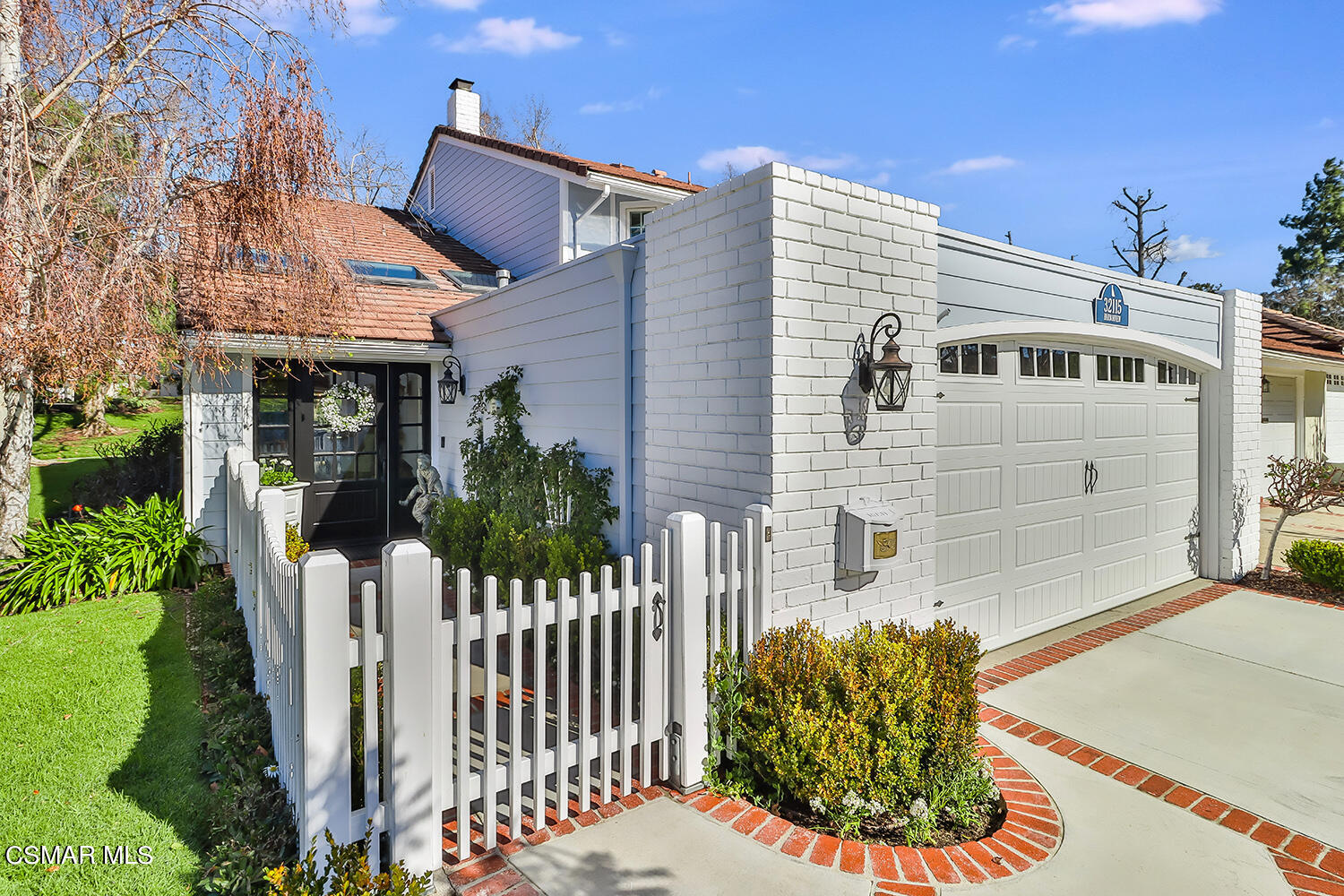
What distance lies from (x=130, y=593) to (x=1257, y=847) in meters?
8.24

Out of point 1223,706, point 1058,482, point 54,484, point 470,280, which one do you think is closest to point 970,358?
point 1058,482

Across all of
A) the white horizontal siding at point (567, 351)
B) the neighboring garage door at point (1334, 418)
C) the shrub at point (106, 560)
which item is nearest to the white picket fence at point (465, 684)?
the white horizontal siding at point (567, 351)

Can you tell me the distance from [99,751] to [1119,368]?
27.0 feet

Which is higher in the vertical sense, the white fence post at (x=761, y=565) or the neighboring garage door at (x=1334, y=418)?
the neighboring garage door at (x=1334, y=418)

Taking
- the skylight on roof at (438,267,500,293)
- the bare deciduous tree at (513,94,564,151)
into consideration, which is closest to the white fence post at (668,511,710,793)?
the skylight on roof at (438,267,500,293)

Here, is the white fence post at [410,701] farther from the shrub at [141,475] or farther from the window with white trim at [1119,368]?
the shrub at [141,475]

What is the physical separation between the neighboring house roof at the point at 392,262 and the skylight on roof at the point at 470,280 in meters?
0.12

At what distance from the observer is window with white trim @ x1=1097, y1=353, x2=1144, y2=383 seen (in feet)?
20.8

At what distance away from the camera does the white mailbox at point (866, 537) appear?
12.5ft

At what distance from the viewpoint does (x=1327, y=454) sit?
1420cm

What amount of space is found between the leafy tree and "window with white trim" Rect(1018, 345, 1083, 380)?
1099 inches

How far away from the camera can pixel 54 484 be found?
9984 millimetres

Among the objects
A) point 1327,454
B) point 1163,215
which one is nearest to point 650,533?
point 1327,454

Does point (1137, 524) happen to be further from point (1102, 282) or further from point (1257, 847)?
point (1257, 847)
